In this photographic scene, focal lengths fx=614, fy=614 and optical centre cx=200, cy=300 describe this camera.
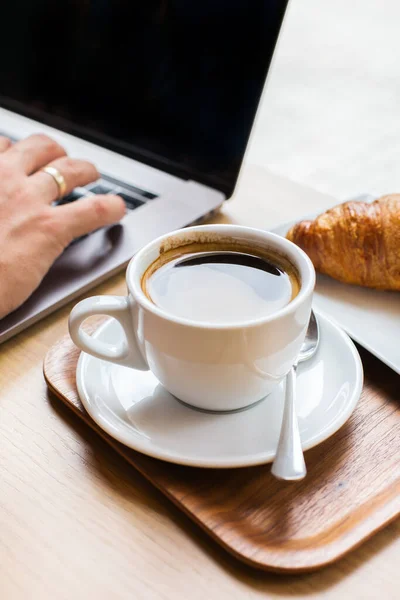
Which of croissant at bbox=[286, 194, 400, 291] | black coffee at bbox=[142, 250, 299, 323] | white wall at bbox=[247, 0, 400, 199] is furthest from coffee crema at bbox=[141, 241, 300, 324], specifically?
white wall at bbox=[247, 0, 400, 199]

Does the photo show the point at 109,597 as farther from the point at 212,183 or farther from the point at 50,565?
the point at 212,183

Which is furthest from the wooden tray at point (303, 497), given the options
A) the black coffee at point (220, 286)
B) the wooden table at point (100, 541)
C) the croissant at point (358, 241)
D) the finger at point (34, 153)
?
the finger at point (34, 153)

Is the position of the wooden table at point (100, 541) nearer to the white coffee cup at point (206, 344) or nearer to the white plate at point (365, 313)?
the white coffee cup at point (206, 344)

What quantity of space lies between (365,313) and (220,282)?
8.5 inches

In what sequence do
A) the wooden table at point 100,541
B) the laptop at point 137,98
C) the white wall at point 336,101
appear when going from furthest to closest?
the white wall at point 336,101
the laptop at point 137,98
the wooden table at point 100,541

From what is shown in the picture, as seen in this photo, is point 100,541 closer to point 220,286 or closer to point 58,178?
point 220,286

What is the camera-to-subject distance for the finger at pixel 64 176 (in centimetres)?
72

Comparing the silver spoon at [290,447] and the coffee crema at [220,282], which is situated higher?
the coffee crema at [220,282]

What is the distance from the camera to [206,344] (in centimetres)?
44

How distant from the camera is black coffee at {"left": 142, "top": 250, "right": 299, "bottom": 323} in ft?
1.61

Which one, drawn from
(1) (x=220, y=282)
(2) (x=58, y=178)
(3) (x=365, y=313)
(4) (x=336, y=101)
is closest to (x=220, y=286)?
(1) (x=220, y=282)

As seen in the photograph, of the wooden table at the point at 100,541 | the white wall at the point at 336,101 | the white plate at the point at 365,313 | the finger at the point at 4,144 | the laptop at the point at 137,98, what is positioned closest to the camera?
the wooden table at the point at 100,541

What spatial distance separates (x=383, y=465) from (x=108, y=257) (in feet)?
1.29

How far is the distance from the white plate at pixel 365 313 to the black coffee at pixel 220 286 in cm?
10
